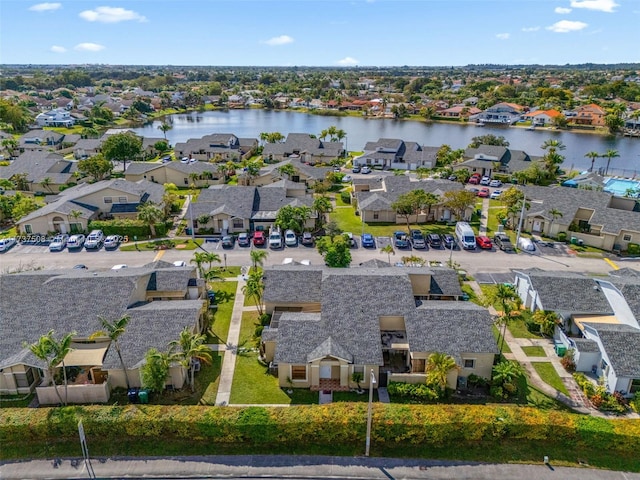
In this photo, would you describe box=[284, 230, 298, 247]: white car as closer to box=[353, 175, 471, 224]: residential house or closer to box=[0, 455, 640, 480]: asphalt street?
box=[353, 175, 471, 224]: residential house

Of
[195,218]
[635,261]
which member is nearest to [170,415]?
[195,218]

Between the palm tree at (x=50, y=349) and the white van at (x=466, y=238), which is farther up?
the palm tree at (x=50, y=349)

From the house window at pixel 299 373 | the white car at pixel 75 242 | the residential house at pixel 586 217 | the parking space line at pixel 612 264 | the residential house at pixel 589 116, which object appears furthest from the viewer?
the residential house at pixel 589 116

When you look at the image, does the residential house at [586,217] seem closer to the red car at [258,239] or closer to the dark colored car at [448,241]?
the dark colored car at [448,241]

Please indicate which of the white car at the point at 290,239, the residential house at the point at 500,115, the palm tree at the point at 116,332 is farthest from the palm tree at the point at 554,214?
the residential house at the point at 500,115

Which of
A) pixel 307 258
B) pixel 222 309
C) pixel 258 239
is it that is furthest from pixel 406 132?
pixel 222 309

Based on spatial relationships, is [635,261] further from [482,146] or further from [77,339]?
[77,339]

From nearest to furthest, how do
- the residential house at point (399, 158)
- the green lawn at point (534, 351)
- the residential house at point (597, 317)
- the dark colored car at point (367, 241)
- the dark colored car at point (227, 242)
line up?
the residential house at point (597, 317) → the green lawn at point (534, 351) → the dark colored car at point (227, 242) → the dark colored car at point (367, 241) → the residential house at point (399, 158)

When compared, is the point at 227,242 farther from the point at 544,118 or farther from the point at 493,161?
the point at 544,118
